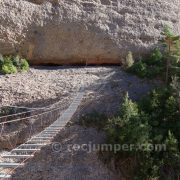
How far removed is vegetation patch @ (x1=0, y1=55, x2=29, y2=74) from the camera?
1758 centimetres

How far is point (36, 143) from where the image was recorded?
456 inches

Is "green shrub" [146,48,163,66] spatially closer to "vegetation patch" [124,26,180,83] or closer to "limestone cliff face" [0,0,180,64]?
"vegetation patch" [124,26,180,83]

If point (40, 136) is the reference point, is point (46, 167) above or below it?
below

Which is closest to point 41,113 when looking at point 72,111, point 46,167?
point 72,111

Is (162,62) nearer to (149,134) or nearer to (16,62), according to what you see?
(149,134)

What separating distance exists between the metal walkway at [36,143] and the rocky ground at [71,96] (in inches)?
10.9

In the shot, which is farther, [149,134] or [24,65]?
[24,65]

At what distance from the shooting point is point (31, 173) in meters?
12.8

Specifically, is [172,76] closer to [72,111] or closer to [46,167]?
[72,111]

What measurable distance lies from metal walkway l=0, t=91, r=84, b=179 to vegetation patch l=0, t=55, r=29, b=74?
3.27m

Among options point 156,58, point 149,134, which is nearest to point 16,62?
point 156,58

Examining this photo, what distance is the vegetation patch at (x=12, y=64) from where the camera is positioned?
57.7ft

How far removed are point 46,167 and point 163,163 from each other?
307 centimetres

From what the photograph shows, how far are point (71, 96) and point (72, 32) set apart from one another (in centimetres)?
427
